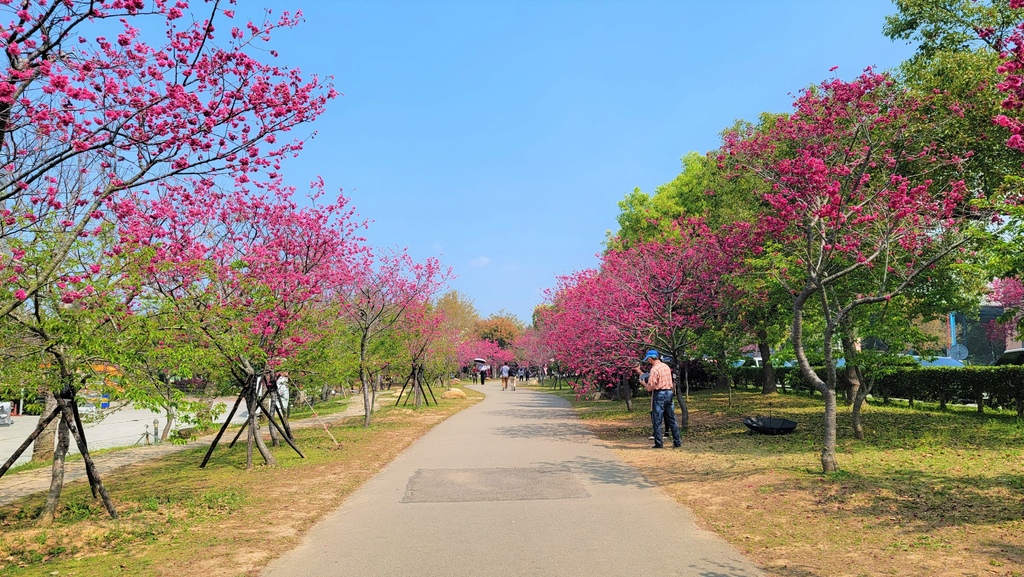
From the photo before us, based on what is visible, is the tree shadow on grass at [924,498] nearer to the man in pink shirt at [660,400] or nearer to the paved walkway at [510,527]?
the paved walkway at [510,527]

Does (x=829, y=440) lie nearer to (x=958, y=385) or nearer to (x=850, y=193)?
(x=850, y=193)

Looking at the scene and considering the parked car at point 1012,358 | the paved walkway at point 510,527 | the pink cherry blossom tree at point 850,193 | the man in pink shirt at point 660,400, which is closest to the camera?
A: the paved walkway at point 510,527

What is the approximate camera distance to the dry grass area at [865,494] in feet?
16.8

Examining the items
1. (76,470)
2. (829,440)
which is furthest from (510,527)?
(76,470)

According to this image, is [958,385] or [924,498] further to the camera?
[958,385]

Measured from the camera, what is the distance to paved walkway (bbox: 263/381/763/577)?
504 centimetres

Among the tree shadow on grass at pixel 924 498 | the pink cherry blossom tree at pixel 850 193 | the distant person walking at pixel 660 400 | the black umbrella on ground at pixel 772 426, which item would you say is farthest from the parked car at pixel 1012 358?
the tree shadow on grass at pixel 924 498

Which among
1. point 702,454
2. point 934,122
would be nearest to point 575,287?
point 702,454

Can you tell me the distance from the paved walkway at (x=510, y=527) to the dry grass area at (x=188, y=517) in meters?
0.46

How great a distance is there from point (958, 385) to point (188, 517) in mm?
17642

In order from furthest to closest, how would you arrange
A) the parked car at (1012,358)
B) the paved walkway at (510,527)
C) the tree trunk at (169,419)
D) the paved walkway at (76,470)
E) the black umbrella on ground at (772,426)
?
the parked car at (1012,358) → the black umbrella on ground at (772,426) → the paved walkway at (76,470) → the tree trunk at (169,419) → the paved walkway at (510,527)

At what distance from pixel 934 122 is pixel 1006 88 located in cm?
676

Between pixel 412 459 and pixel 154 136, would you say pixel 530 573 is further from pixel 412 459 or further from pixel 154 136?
pixel 412 459

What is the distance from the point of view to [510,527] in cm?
621
